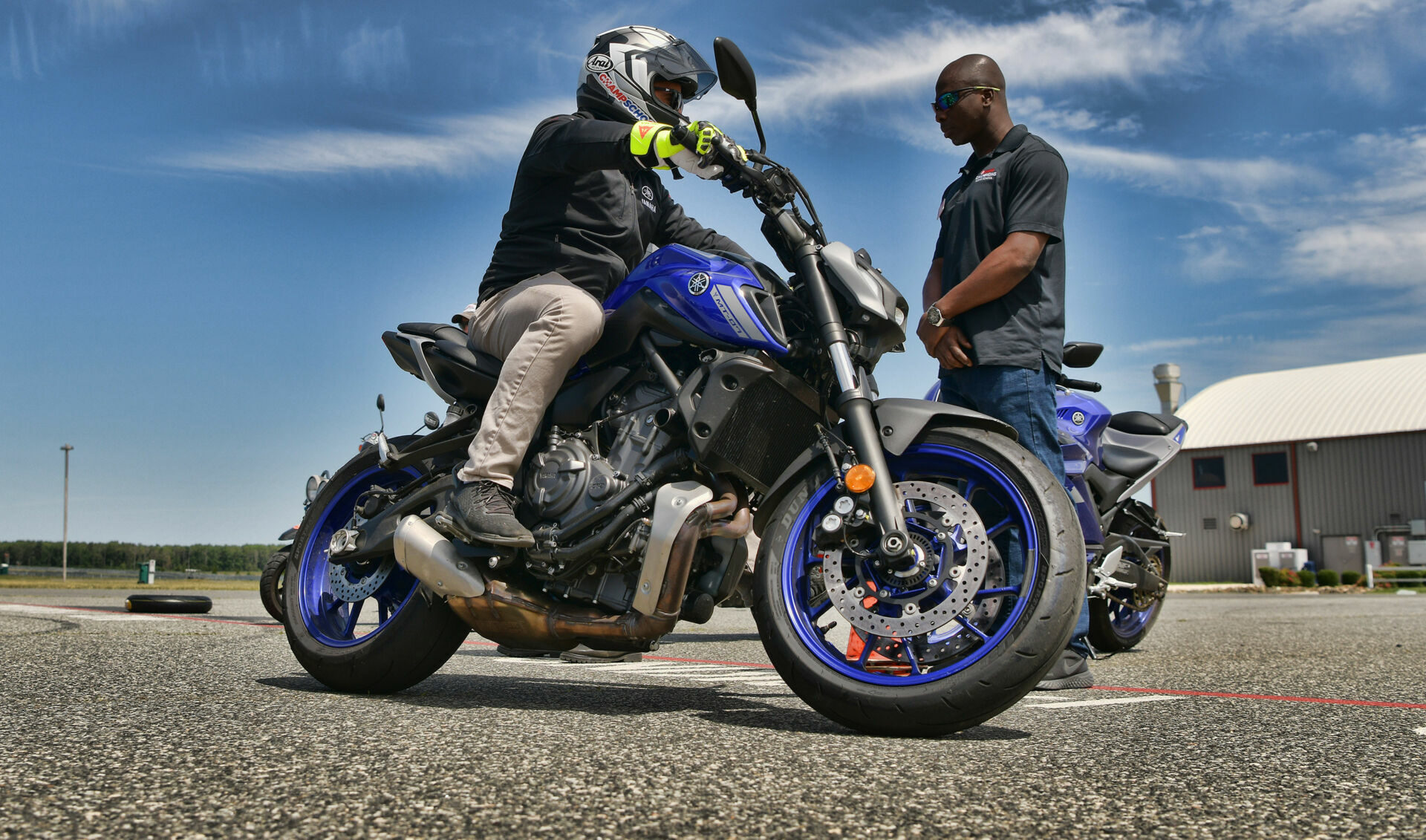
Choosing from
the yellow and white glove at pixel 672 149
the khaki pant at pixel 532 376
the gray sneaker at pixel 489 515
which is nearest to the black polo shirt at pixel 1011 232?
A: the yellow and white glove at pixel 672 149

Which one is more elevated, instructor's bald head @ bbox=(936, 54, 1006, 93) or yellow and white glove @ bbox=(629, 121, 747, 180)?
instructor's bald head @ bbox=(936, 54, 1006, 93)

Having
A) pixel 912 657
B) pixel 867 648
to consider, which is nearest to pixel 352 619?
pixel 867 648

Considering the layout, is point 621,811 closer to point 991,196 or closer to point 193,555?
point 991,196

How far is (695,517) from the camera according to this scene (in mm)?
2834

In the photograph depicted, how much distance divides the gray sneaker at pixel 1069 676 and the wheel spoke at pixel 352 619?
8.31ft

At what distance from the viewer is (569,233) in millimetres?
3469

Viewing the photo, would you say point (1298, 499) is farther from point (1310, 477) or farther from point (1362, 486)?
point (1362, 486)

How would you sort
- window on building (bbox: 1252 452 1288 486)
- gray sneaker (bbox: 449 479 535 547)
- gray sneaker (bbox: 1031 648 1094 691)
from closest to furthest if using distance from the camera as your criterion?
gray sneaker (bbox: 449 479 535 547), gray sneaker (bbox: 1031 648 1094 691), window on building (bbox: 1252 452 1288 486)

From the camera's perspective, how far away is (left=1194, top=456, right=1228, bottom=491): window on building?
32688 millimetres

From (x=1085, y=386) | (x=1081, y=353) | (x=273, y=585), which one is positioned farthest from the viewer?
(x=273, y=585)

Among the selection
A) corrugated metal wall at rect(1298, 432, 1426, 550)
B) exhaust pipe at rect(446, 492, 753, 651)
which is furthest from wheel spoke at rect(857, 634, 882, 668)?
corrugated metal wall at rect(1298, 432, 1426, 550)

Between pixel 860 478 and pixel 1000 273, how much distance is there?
1168 millimetres

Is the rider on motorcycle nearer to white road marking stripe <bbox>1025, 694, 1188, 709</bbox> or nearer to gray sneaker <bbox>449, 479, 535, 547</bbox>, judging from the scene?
gray sneaker <bbox>449, 479, 535, 547</bbox>

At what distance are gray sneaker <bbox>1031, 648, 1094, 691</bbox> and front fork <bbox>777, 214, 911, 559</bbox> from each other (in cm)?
166
